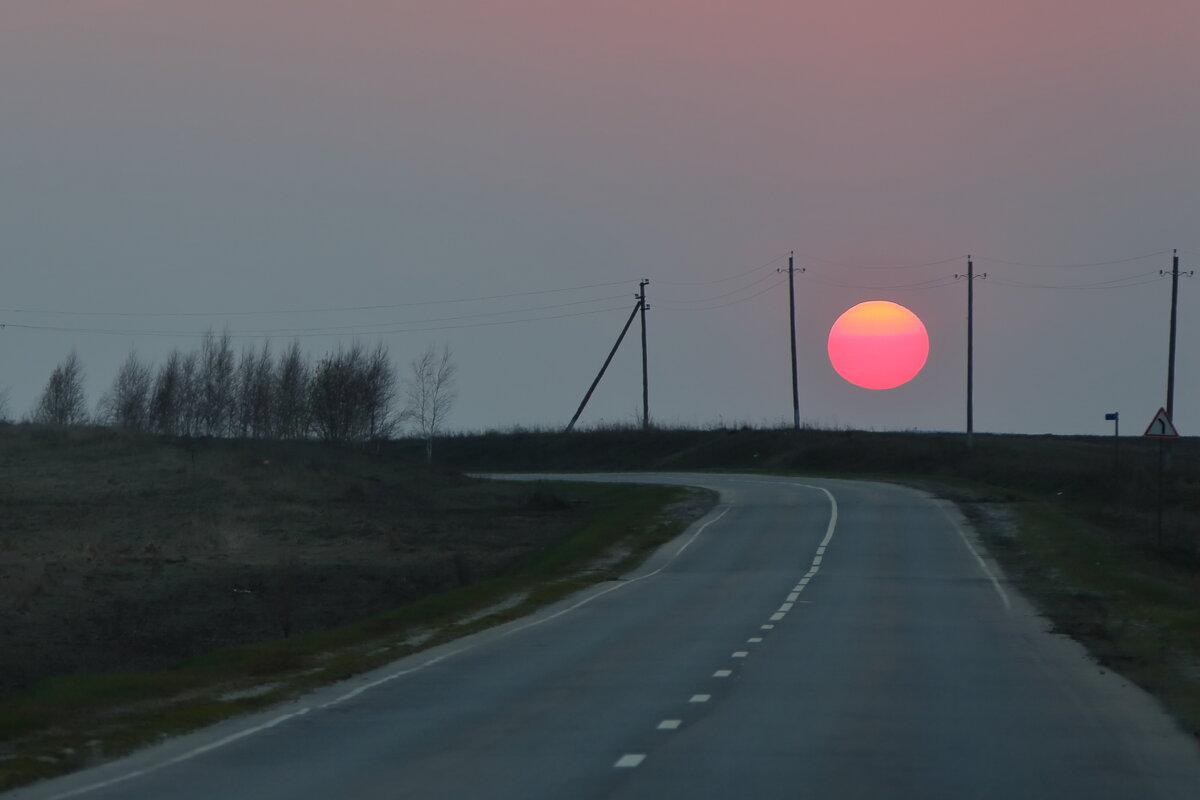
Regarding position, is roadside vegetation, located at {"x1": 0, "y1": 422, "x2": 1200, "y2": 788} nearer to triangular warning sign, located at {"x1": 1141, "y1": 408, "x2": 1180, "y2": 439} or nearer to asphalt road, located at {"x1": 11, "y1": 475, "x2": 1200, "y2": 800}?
asphalt road, located at {"x1": 11, "y1": 475, "x2": 1200, "y2": 800}

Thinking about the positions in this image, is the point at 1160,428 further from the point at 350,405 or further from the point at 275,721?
the point at 350,405

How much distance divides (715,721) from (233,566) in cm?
2907

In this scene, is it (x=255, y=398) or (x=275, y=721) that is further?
(x=255, y=398)

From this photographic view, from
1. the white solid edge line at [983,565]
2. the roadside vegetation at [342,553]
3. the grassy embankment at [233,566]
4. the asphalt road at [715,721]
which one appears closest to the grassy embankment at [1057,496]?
the roadside vegetation at [342,553]

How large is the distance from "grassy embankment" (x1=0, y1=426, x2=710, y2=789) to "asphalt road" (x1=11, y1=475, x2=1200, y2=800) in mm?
1375

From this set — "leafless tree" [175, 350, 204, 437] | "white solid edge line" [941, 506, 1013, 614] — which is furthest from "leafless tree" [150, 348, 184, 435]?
"white solid edge line" [941, 506, 1013, 614]

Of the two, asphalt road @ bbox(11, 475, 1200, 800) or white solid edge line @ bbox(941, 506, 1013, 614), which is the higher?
asphalt road @ bbox(11, 475, 1200, 800)

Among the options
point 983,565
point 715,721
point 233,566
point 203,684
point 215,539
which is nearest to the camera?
point 715,721

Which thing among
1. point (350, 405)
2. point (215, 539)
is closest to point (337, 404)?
point (350, 405)

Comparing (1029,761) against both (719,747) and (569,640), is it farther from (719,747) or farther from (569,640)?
(569,640)

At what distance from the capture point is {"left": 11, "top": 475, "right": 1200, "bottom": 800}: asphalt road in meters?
10.2

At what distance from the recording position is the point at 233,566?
39625mm

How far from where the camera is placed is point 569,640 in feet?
67.1

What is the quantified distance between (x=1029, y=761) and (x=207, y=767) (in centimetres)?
636
